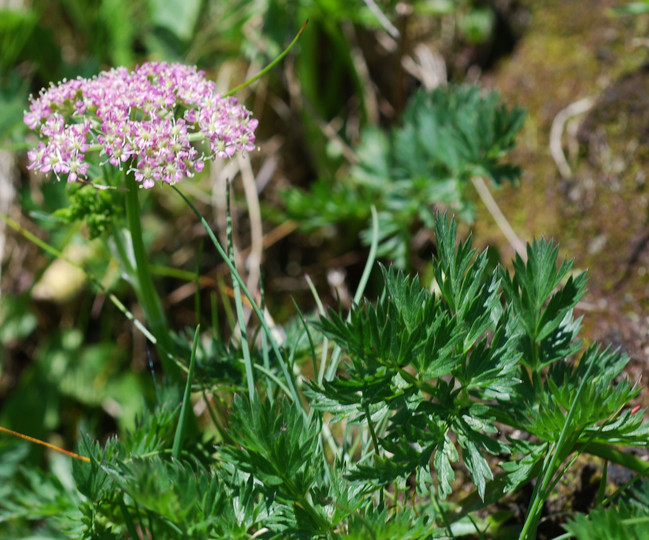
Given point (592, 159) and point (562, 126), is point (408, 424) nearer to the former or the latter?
point (592, 159)

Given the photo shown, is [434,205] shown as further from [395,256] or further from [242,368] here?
[242,368]

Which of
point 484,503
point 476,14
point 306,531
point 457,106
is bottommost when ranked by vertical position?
point 484,503

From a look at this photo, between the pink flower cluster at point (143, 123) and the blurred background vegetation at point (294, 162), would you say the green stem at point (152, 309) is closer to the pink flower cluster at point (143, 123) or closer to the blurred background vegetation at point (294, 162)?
the pink flower cluster at point (143, 123)

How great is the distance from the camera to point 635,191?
74.0 inches

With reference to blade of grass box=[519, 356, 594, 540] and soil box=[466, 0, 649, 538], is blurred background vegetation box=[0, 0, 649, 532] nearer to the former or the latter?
soil box=[466, 0, 649, 538]

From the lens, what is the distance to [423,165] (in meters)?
2.01

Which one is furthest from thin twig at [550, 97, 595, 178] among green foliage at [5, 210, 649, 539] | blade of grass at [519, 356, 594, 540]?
blade of grass at [519, 356, 594, 540]

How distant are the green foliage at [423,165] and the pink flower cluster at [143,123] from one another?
814 millimetres

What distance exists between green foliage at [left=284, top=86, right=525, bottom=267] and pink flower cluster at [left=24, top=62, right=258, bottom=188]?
0.81 m

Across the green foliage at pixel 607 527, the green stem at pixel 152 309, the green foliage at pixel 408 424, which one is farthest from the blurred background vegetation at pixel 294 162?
the green foliage at pixel 607 527

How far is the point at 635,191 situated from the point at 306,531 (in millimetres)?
1421

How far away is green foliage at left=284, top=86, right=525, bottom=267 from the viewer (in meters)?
1.85

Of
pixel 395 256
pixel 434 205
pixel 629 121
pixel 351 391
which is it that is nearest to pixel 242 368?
pixel 351 391

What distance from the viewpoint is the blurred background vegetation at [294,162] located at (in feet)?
6.70
